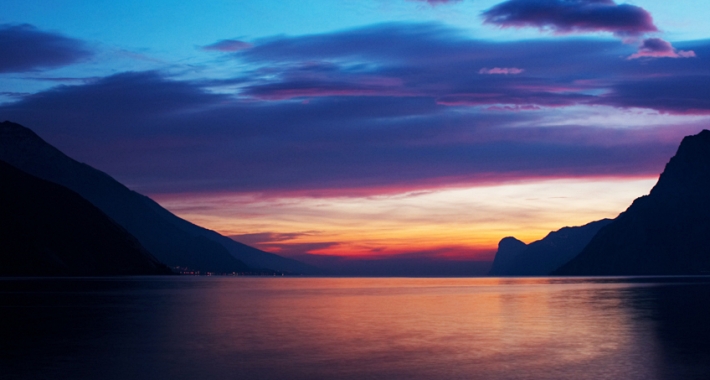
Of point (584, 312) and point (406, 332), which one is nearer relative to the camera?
point (406, 332)

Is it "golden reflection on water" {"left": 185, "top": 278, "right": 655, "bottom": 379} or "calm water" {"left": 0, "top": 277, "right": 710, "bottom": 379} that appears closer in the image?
"calm water" {"left": 0, "top": 277, "right": 710, "bottom": 379}

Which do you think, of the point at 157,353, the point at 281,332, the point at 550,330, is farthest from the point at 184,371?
the point at 550,330

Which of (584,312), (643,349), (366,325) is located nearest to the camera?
(643,349)

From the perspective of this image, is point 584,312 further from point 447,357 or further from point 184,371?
point 184,371

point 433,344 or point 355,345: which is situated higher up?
point 433,344

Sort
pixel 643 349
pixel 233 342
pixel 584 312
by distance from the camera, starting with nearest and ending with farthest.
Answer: pixel 643 349 → pixel 233 342 → pixel 584 312

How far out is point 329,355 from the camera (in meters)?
38.5

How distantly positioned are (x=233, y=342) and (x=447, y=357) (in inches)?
607

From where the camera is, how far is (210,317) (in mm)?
66312

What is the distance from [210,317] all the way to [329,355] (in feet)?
101

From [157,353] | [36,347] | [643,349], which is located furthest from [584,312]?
[36,347]

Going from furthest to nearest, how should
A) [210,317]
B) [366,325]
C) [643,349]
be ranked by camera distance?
[210,317] → [366,325] → [643,349]

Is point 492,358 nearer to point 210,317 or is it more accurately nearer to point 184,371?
point 184,371

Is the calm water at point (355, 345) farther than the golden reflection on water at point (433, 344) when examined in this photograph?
No
